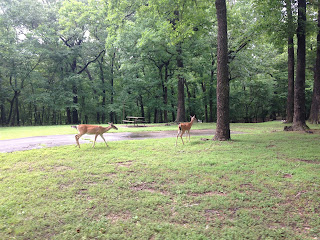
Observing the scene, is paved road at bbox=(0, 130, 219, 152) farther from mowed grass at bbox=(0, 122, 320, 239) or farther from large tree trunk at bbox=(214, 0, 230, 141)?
large tree trunk at bbox=(214, 0, 230, 141)

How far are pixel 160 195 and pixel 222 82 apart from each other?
565cm

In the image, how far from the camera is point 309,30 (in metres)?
11.1

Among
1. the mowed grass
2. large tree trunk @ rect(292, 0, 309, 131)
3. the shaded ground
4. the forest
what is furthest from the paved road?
large tree trunk @ rect(292, 0, 309, 131)

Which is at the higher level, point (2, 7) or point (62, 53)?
point (2, 7)

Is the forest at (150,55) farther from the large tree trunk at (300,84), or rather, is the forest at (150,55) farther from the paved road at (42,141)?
the paved road at (42,141)

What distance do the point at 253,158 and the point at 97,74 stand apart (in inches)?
1259

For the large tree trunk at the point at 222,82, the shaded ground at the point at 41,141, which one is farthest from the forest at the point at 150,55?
the shaded ground at the point at 41,141

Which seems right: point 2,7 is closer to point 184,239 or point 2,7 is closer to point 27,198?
Answer: point 27,198

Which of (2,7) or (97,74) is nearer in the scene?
(2,7)

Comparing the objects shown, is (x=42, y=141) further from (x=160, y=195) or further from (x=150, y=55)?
(x=150, y=55)

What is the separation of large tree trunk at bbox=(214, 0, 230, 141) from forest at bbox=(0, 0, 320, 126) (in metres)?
2.58

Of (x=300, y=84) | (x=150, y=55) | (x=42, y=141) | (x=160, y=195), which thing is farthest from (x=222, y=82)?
(x=150, y=55)

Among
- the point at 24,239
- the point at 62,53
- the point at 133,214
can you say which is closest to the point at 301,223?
the point at 133,214

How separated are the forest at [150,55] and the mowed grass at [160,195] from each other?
25.4 feet
